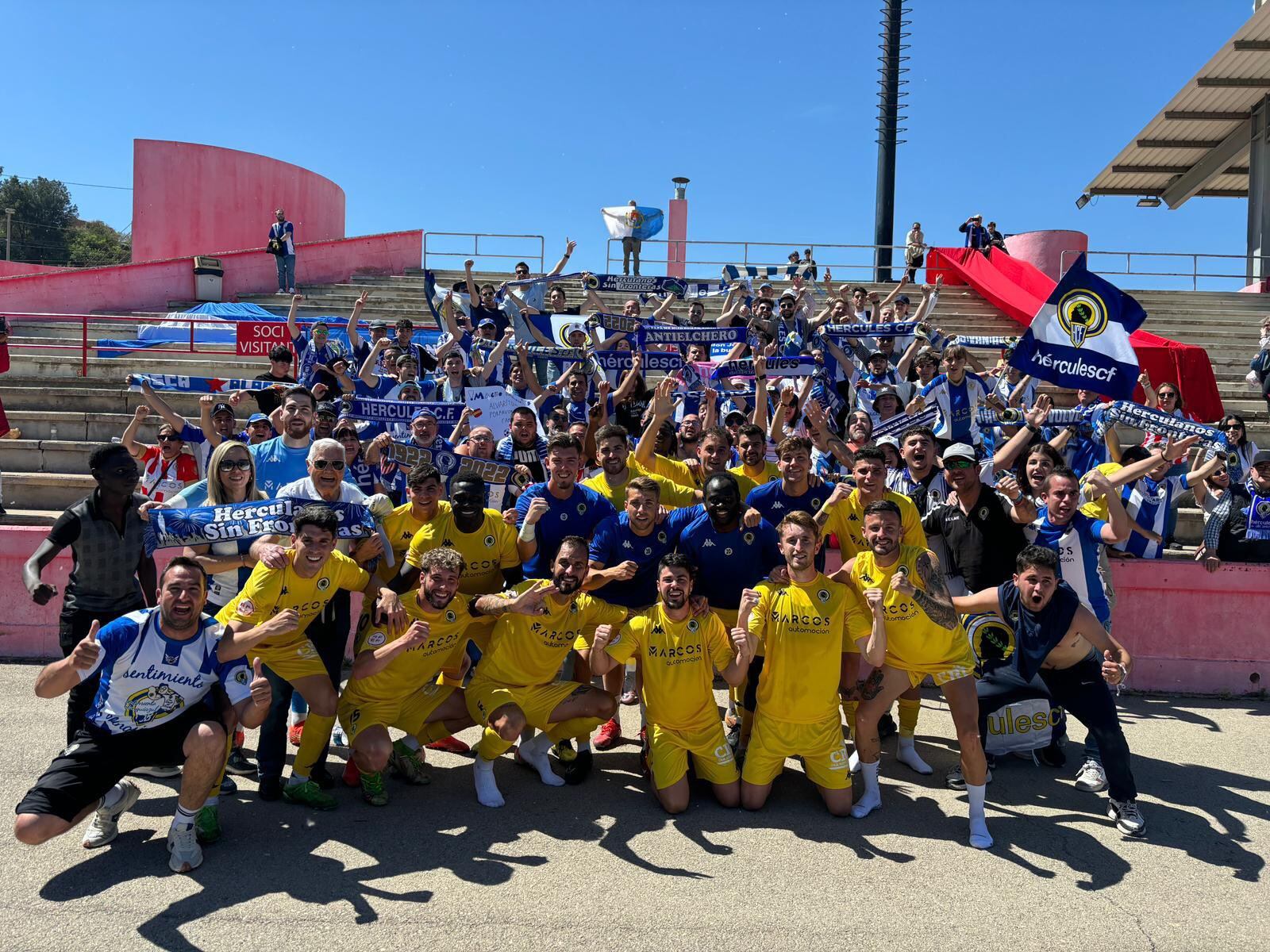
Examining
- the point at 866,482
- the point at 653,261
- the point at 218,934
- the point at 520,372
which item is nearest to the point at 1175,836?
the point at 866,482

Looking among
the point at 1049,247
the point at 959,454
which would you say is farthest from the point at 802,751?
the point at 1049,247

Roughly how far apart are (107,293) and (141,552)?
52.1 feet

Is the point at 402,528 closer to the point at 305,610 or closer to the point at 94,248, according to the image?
the point at 305,610

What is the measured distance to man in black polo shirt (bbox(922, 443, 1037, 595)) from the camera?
655 cm

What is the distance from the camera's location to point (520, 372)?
10711 millimetres

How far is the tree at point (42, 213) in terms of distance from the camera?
181 ft

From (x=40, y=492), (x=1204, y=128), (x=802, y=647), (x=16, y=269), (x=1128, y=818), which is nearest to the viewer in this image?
(x=1128, y=818)

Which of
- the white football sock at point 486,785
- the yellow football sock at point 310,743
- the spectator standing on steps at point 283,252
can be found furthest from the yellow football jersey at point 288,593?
the spectator standing on steps at point 283,252

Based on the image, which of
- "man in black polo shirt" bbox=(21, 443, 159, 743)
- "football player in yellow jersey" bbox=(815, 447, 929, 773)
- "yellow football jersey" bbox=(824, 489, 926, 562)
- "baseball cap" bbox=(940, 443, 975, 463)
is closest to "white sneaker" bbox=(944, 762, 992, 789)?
"football player in yellow jersey" bbox=(815, 447, 929, 773)

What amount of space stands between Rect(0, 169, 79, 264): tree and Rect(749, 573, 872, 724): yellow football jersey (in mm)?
59198

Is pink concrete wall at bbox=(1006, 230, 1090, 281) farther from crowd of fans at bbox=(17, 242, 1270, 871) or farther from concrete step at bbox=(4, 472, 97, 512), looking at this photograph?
concrete step at bbox=(4, 472, 97, 512)

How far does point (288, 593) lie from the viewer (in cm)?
559

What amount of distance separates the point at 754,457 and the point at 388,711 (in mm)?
3179

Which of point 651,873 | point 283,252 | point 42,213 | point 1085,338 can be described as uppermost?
point 42,213
